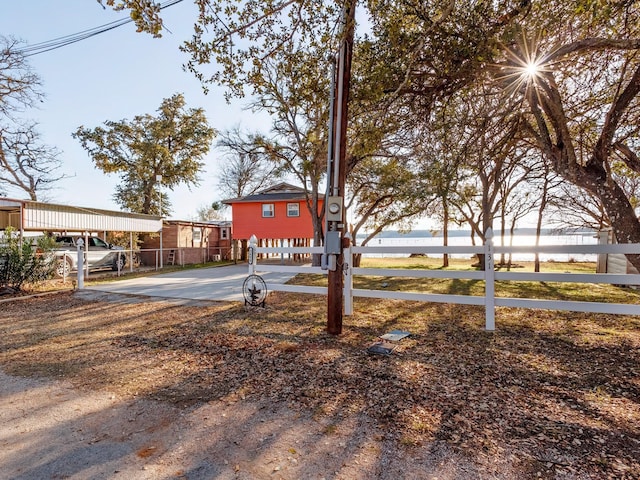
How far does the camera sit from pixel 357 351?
4.23m

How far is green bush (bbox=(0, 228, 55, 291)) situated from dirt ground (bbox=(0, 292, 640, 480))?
4.81 meters

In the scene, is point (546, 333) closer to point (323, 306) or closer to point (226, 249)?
point (323, 306)

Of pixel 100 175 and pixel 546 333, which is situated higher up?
pixel 100 175

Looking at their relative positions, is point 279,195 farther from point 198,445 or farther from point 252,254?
point 198,445

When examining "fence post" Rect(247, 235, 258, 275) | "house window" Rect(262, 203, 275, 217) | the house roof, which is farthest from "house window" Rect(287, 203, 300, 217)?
"fence post" Rect(247, 235, 258, 275)

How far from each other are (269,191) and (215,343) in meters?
16.7

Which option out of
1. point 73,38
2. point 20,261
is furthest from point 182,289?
point 73,38

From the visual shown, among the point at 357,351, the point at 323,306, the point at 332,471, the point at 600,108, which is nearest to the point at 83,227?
the point at 323,306

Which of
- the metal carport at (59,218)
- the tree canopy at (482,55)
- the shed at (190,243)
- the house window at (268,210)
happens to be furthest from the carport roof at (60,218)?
the tree canopy at (482,55)

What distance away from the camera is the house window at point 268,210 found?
18562 mm

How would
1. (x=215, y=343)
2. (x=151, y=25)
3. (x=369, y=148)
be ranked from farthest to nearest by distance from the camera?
(x=369, y=148)
(x=215, y=343)
(x=151, y=25)

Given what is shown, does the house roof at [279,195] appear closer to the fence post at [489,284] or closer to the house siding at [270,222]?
the house siding at [270,222]

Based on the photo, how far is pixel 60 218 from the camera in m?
11.4

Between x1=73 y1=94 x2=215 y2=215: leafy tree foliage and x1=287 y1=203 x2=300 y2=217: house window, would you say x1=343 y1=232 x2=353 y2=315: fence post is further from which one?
x1=73 y1=94 x2=215 y2=215: leafy tree foliage
